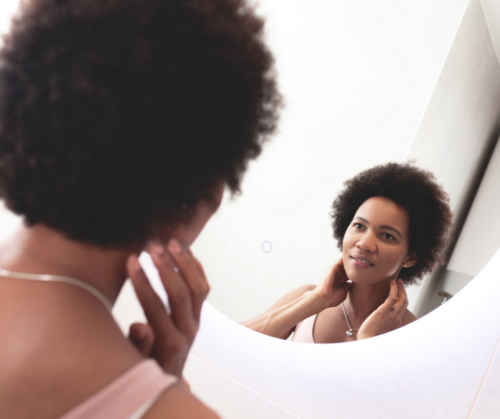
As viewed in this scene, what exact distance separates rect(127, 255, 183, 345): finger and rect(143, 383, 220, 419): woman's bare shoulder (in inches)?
3.2

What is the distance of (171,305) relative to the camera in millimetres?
376

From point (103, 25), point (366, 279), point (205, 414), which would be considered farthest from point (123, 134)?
point (366, 279)

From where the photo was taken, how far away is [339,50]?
0.75 metres

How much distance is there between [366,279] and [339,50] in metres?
0.41

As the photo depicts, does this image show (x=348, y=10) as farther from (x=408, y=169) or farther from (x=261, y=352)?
(x=261, y=352)

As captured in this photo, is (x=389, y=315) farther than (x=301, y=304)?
No

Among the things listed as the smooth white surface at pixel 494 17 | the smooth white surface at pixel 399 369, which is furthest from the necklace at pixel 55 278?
the smooth white surface at pixel 494 17

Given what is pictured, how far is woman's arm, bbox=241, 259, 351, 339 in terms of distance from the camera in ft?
2.25

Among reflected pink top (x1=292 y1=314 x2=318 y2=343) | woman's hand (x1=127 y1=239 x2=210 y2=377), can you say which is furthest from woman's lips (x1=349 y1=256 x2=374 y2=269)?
woman's hand (x1=127 y1=239 x2=210 y2=377)

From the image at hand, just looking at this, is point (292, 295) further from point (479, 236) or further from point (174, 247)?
point (174, 247)

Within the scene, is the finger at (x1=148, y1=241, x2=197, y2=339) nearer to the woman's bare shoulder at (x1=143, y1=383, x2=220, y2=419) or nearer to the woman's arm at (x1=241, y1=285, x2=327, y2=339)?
the woman's bare shoulder at (x1=143, y1=383, x2=220, y2=419)

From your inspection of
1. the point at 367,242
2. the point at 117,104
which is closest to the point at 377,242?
the point at 367,242

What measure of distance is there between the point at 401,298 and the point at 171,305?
0.37m

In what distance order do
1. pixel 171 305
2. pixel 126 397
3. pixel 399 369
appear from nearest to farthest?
pixel 126 397 < pixel 171 305 < pixel 399 369
